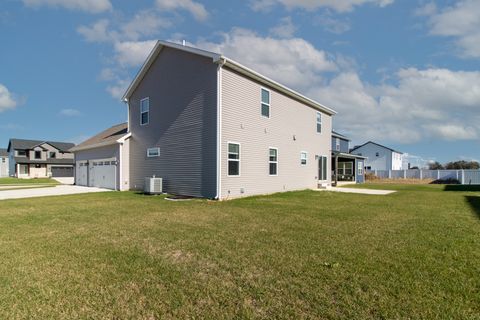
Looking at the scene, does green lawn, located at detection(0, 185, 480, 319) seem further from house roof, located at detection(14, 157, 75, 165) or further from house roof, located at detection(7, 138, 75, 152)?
house roof, located at detection(7, 138, 75, 152)

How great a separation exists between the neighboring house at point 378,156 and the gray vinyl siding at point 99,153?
139 feet

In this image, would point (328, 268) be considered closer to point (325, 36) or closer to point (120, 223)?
point (120, 223)

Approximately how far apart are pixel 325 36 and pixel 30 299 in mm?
15674

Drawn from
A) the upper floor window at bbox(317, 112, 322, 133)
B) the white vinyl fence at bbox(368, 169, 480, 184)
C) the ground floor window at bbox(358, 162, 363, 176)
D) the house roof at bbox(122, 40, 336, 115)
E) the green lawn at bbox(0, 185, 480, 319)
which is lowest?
the green lawn at bbox(0, 185, 480, 319)

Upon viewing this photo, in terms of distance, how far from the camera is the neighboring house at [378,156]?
153 ft

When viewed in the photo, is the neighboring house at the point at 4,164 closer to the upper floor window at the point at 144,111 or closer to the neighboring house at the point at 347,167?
the upper floor window at the point at 144,111

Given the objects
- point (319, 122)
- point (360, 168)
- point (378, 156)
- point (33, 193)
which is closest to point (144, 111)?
point (33, 193)

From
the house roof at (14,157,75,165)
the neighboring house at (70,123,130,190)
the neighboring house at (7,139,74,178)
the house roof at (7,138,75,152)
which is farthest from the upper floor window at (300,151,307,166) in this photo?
the house roof at (7,138,75,152)

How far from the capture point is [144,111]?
1697 centimetres

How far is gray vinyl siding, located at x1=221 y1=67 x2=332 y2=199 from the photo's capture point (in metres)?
12.6

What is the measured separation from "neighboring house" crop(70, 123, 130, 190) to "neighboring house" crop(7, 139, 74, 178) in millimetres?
26281

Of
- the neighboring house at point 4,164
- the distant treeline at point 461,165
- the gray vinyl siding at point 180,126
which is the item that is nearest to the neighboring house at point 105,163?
the gray vinyl siding at point 180,126

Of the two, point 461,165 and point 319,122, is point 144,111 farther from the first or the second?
point 461,165

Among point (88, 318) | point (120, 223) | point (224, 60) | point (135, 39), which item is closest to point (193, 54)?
point (224, 60)
